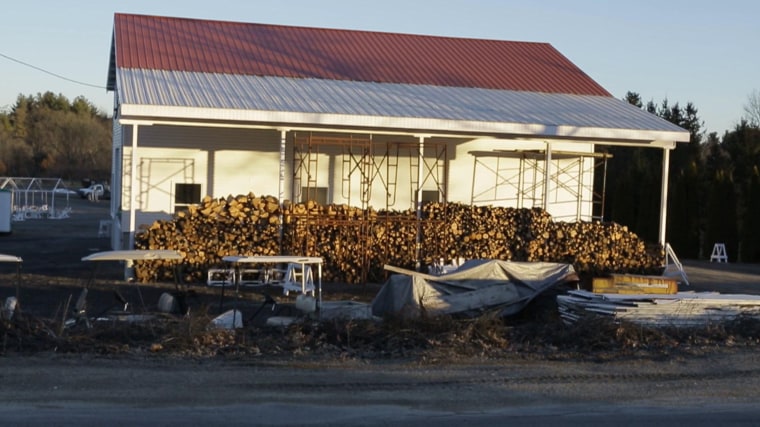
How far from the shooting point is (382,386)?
10352 mm

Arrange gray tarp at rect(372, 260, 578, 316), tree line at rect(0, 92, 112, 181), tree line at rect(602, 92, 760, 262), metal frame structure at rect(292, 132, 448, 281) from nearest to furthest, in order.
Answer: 1. gray tarp at rect(372, 260, 578, 316)
2. metal frame structure at rect(292, 132, 448, 281)
3. tree line at rect(602, 92, 760, 262)
4. tree line at rect(0, 92, 112, 181)

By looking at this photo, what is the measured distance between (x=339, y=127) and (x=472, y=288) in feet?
20.1

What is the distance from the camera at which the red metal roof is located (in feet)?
81.7

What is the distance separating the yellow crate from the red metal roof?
979cm

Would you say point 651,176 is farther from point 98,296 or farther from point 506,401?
point 506,401

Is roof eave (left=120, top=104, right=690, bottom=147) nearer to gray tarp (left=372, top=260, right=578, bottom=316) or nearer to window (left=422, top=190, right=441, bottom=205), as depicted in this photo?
window (left=422, top=190, right=441, bottom=205)

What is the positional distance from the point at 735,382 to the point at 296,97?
43.9ft

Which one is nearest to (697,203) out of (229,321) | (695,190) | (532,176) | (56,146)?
(695,190)

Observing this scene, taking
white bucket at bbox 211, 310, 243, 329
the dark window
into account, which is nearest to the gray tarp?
A: white bucket at bbox 211, 310, 243, 329

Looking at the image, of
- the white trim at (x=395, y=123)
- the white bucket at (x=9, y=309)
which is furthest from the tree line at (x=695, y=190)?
the white bucket at (x=9, y=309)

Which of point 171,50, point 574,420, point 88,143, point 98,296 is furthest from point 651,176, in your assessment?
point 88,143

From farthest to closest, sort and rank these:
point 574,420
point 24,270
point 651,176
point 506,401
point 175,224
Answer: point 651,176, point 24,270, point 175,224, point 506,401, point 574,420

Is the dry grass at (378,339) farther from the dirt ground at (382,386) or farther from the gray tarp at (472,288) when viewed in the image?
the gray tarp at (472,288)

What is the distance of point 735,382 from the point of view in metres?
11.0
